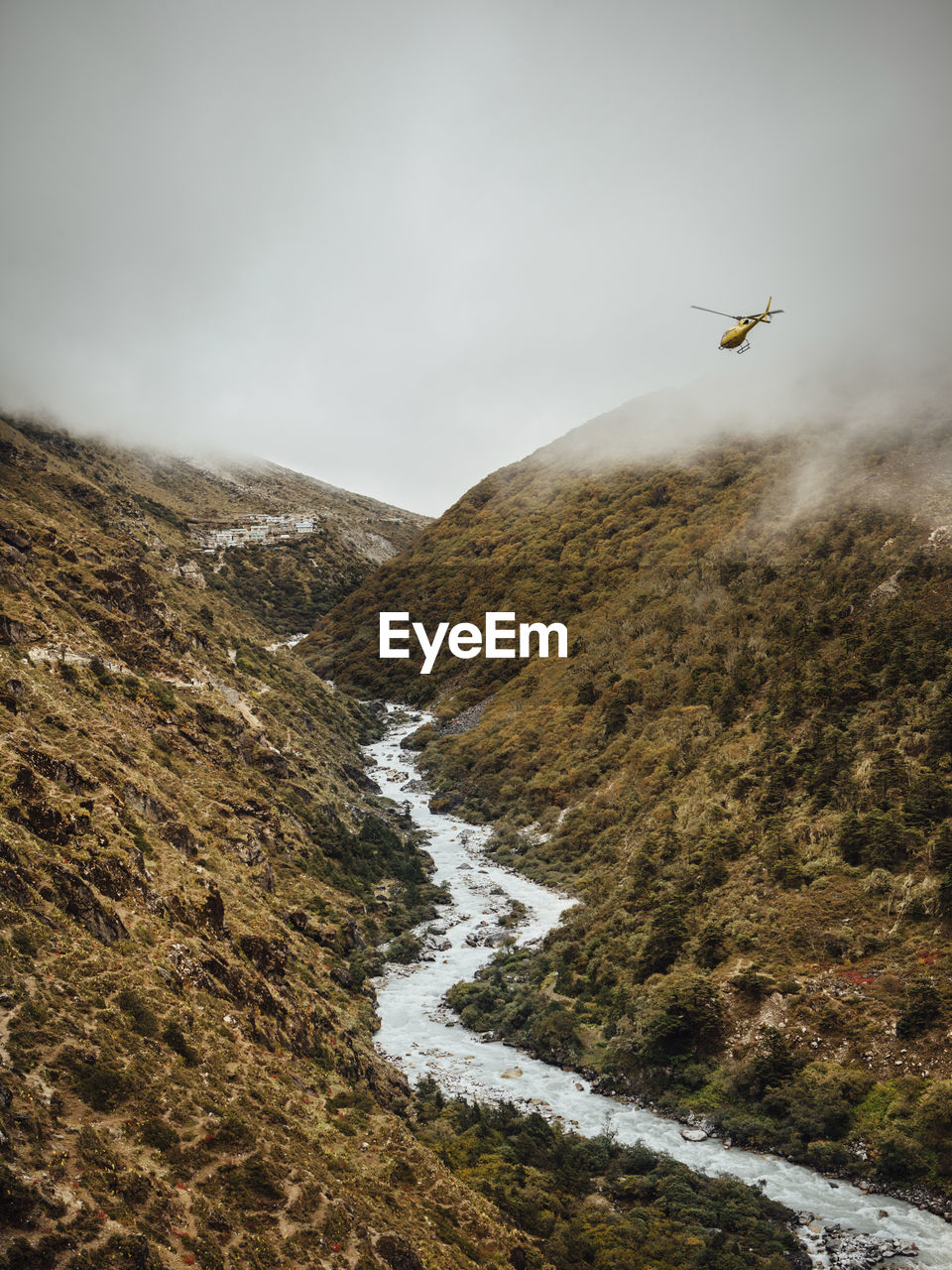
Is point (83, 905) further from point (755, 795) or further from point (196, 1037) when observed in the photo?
point (755, 795)

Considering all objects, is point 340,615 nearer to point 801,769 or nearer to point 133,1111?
point 801,769

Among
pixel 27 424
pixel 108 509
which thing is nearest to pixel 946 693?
pixel 108 509

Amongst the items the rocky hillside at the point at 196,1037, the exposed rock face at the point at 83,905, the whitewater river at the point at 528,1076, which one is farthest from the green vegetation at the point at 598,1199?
the exposed rock face at the point at 83,905

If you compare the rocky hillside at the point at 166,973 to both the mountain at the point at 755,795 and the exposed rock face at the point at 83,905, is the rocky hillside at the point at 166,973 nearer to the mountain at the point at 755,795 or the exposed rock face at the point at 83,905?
the exposed rock face at the point at 83,905

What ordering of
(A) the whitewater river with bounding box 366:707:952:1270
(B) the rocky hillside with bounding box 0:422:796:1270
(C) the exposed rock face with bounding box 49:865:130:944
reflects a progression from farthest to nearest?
(A) the whitewater river with bounding box 366:707:952:1270 < (C) the exposed rock face with bounding box 49:865:130:944 < (B) the rocky hillside with bounding box 0:422:796:1270

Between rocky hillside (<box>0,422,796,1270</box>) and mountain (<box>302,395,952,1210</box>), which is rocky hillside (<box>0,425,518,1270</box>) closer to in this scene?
rocky hillside (<box>0,422,796,1270</box>)

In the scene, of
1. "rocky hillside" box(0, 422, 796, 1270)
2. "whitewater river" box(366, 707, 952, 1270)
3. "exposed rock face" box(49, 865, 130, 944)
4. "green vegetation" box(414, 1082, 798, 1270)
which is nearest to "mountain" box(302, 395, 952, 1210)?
"whitewater river" box(366, 707, 952, 1270)
